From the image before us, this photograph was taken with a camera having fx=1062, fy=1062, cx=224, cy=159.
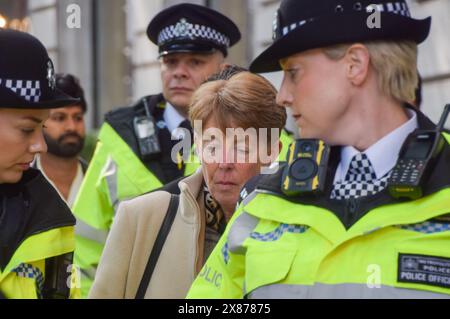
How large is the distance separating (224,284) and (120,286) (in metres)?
0.94

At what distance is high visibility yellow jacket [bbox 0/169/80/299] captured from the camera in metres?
3.52

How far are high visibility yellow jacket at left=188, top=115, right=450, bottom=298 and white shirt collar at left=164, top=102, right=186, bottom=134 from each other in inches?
91.5

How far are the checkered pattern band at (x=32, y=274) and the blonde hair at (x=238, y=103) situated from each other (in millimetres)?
785

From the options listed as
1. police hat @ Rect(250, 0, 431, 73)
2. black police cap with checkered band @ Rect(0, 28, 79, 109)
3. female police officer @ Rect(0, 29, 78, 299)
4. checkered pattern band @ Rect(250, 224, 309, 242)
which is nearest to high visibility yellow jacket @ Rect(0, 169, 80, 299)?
female police officer @ Rect(0, 29, 78, 299)

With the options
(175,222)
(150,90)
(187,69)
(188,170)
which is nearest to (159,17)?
(187,69)

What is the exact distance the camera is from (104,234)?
5066 mm

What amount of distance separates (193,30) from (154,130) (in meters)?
0.59

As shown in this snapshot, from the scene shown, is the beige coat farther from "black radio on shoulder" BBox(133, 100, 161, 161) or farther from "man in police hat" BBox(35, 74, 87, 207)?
"man in police hat" BBox(35, 74, 87, 207)

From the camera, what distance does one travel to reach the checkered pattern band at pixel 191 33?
5.34 meters

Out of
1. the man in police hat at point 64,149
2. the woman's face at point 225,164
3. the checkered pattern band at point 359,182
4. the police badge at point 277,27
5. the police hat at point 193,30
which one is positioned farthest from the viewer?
the man in police hat at point 64,149

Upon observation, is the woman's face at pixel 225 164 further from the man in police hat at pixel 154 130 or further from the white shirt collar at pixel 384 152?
the man in police hat at pixel 154 130

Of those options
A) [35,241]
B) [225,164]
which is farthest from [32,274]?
[225,164]

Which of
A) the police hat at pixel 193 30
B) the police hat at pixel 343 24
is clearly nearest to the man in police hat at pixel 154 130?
the police hat at pixel 193 30
